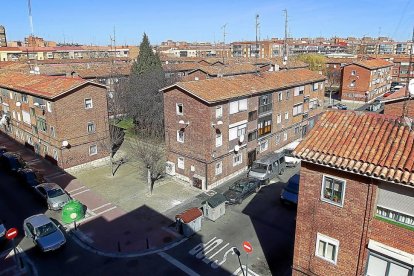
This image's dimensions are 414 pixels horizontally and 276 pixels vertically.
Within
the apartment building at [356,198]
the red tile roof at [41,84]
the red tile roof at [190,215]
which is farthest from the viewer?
the red tile roof at [41,84]

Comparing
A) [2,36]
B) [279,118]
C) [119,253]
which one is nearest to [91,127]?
[119,253]

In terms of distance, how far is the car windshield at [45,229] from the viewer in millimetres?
19891

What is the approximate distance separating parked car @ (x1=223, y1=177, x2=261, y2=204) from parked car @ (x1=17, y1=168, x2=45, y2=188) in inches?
638

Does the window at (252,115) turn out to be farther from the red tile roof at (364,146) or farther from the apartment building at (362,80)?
the apartment building at (362,80)

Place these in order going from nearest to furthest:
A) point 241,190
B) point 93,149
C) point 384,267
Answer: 1. point 384,267
2. point 241,190
3. point 93,149

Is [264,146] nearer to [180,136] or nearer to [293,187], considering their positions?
[293,187]

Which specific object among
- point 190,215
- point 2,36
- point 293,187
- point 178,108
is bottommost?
point 190,215

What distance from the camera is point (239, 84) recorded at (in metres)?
31.6

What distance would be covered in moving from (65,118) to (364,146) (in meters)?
27.0

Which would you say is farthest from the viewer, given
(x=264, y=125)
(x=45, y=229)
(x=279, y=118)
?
(x=279, y=118)

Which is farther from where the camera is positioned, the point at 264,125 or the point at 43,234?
the point at 264,125

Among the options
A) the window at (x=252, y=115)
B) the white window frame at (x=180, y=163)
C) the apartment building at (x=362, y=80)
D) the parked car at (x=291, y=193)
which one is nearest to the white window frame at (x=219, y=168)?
the white window frame at (x=180, y=163)

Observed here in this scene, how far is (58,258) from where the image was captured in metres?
19.4

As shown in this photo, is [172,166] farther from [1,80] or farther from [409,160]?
[1,80]
